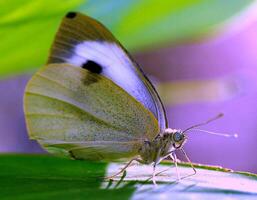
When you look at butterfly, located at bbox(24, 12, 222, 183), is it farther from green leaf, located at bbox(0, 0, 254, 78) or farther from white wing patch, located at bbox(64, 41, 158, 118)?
green leaf, located at bbox(0, 0, 254, 78)

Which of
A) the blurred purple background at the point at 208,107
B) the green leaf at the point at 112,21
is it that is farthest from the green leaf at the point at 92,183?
the blurred purple background at the point at 208,107

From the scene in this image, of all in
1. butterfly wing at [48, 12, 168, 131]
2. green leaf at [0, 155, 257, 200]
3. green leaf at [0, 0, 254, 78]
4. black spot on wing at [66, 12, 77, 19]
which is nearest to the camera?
green leaf at [0, 155, 257, 200]

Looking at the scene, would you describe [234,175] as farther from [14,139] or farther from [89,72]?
[14,139]

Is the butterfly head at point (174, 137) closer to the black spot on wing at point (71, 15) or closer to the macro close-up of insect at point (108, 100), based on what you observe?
the macro close-up of insect at point (108, 100)

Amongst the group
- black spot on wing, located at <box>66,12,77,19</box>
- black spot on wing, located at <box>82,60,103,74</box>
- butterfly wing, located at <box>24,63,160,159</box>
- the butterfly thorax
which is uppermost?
black spot on wing, located at <box>66,12,77,19</box>

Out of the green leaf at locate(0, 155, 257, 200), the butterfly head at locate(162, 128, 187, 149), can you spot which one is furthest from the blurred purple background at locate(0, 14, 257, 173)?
the green leaf at locate(0, 155, 257, 200)

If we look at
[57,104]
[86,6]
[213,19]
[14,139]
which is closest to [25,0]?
[86,6]
